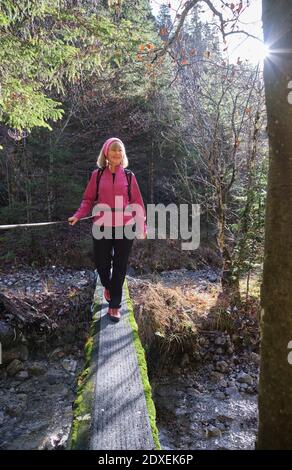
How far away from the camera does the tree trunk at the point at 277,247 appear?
1610 millimetres

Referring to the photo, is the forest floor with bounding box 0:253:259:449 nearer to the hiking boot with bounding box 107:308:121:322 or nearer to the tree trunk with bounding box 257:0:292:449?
the hiking boot with bounding box 107:308:121:322

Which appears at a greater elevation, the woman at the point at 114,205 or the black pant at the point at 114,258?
the woman at the point at 114,205

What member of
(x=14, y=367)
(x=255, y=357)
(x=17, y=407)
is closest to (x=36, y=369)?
(x=14, y=367)

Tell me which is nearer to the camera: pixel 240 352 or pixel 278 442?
pixel 278 442

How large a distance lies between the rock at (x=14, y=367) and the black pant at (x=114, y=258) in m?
2.08

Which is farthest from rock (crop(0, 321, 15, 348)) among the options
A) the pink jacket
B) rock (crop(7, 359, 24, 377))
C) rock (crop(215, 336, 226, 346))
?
rock (crop(215, 336, 226, 346))

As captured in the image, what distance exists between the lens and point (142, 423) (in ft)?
8.00

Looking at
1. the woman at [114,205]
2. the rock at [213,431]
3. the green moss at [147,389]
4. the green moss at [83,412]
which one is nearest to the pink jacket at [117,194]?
the woman at [114,205]

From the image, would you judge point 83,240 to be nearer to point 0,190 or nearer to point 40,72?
point 0,190

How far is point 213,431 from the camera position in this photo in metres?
4.02

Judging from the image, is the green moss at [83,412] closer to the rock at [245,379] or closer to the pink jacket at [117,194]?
the pink jacket at [117,194]

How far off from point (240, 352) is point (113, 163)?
370 cm
